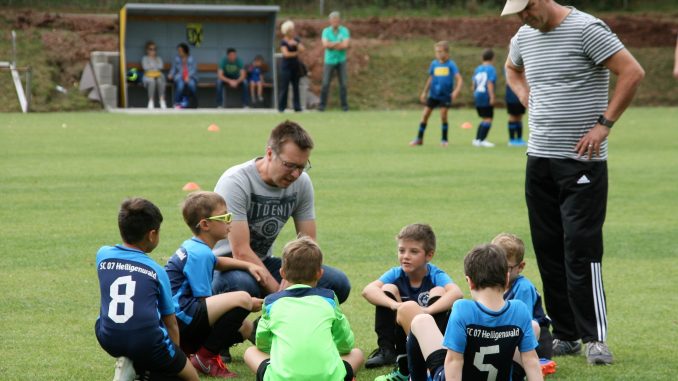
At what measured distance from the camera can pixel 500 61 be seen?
1412 inches

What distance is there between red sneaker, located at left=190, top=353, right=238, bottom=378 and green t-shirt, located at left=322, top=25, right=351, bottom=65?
23580 mm

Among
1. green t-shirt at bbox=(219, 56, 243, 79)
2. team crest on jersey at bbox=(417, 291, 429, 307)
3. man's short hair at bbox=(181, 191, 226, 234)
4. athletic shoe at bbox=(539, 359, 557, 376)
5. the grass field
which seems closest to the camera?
man's short hair at bbox=(181, 191, 226, 234)

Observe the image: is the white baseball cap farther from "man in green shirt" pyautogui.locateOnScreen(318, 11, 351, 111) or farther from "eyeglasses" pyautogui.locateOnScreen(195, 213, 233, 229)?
"man in green shirt" pyautogui.locateOnScreen(318, 11, 351, 111)

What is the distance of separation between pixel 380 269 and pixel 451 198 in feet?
14.3

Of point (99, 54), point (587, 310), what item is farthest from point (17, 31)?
point (587, 310)

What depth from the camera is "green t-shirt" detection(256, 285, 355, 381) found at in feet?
15.8

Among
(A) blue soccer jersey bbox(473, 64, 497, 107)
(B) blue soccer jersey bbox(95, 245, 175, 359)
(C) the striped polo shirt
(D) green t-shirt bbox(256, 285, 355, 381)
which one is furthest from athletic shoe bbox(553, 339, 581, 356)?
(A) blue soccer jersey bbox(473, 64, 497, 107)

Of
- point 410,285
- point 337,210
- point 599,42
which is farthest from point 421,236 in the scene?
point 337,210

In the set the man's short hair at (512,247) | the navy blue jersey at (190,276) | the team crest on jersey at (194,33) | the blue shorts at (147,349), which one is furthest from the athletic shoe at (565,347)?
the team crest on jersey at (194,33)

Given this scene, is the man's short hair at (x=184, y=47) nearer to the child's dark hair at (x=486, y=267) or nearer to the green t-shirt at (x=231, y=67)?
the green t-shirt at (x=231, y=67)

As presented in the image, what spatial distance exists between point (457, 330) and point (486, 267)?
30 cm

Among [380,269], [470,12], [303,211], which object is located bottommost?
[380,269]

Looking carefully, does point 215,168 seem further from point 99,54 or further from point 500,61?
point 500,61

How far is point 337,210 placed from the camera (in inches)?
469
